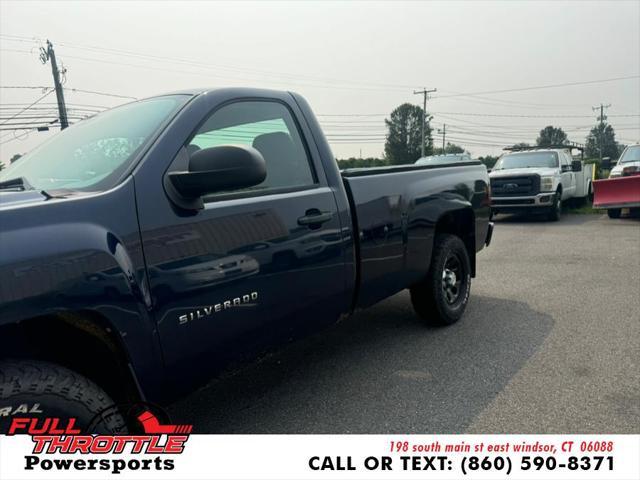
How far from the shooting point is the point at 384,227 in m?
3.19

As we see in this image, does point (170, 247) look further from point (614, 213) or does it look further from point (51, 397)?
point (614, 213)

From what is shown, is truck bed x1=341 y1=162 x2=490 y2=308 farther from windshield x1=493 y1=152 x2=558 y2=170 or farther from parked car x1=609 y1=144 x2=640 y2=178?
windshield x1=493 y1=152 x2=558 y2=170

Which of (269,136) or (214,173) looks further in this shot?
(269,136)

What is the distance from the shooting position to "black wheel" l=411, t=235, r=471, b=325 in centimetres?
394

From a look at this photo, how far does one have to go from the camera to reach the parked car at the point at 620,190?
36.3 feet

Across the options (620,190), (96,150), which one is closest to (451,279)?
(96,150)

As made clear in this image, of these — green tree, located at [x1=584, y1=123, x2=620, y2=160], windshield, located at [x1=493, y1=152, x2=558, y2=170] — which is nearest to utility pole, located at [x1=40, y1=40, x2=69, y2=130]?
windshield, located at [x1=493, y1=152, x2=558, y2=170]

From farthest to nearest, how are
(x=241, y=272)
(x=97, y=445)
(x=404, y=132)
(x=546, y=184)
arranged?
(x=404, y=132), (x=546, y=184), (x=241, y=272), (x=97, y=445)

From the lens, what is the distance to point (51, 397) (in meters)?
1.57

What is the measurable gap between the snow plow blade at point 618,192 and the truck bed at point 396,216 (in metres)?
8.99

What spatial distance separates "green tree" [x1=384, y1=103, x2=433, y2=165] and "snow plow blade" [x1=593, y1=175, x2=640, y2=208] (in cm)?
7923

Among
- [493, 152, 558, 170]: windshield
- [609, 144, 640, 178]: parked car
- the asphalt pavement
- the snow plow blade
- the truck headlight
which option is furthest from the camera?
[493, 152, 558, 170]: windshield

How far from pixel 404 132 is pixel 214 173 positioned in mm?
95192

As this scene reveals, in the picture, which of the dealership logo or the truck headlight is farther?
the truck headlight
